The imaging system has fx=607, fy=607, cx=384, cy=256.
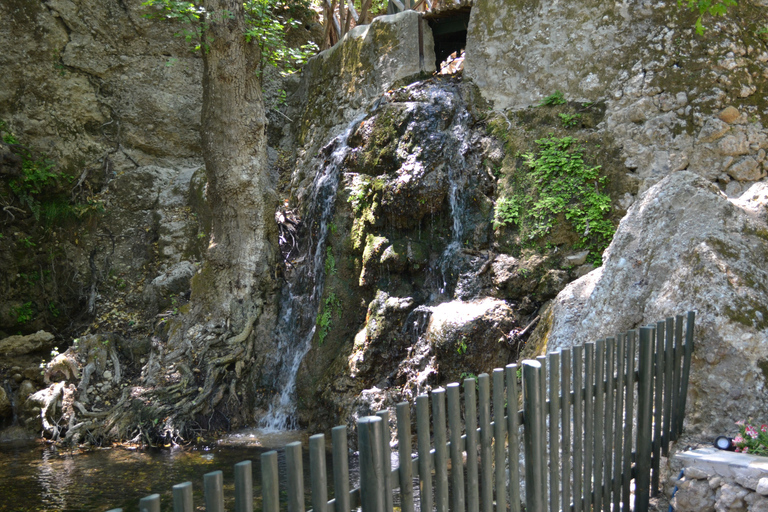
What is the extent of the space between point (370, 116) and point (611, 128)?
3.39 m

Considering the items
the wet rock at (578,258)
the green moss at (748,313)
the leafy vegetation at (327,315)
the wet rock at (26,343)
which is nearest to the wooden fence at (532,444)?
the green moss at (748,313)

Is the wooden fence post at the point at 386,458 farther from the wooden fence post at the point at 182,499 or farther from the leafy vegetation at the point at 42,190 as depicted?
the leafy vegetation at the point at 42,190

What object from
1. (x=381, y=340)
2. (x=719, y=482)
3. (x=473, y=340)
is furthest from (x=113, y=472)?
(x=719, y=482)

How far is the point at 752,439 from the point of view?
3.40 metres

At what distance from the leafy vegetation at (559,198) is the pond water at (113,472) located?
142 inches

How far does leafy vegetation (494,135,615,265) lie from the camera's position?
6.73 metres

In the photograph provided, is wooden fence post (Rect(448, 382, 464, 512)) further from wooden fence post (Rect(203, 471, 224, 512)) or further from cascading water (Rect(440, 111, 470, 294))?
cascading water (Rect(440, 111, 470, 294))

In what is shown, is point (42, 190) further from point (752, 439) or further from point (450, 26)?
point (752, 439)

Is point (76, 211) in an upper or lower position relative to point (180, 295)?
upper

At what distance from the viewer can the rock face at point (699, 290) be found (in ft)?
12.5

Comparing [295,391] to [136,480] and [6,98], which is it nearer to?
[136,480]

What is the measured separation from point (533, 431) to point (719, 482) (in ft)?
3.94

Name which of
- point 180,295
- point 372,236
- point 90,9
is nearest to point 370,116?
point 372,236

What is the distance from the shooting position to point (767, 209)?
479 centimetres
